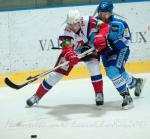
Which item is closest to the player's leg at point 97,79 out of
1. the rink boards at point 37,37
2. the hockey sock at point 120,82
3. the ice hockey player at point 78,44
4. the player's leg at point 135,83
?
the ice hockey player at point 78,44

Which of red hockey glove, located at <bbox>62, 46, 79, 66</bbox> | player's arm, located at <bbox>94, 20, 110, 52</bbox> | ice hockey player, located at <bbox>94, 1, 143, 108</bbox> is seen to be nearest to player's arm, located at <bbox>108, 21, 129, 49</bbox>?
ice hockey player, located at <bbox>94, 1, 143, 108</bbox>

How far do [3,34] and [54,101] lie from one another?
1.21 m

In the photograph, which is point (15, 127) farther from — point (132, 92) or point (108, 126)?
point (132, 92)

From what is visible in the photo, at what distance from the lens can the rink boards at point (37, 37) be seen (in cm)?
543

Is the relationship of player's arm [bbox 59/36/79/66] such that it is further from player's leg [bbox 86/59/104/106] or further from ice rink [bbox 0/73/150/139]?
ice rink [bbox 0/73/150/139]

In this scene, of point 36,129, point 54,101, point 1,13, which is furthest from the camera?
point 1,13

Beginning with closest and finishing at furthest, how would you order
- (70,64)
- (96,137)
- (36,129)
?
(96,137), (36,129), (70,64)

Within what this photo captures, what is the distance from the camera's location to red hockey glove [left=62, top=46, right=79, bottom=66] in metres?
3.91

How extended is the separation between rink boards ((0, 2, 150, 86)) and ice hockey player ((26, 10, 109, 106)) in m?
1.22

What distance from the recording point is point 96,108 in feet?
13.9

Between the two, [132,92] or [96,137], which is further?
[132,92]

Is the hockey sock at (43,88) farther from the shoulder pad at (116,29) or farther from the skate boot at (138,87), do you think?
the skate boot at (138,87)

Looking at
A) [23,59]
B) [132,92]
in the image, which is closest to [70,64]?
[132,92]

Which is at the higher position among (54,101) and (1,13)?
(1,13)
